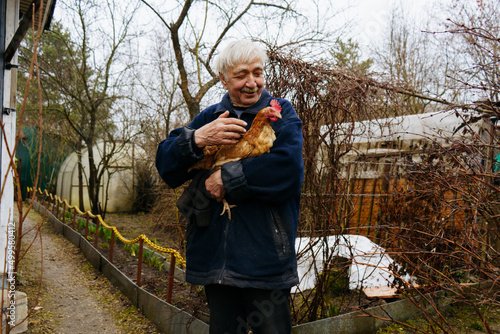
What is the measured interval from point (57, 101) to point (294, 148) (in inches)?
599

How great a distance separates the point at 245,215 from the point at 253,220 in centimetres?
5

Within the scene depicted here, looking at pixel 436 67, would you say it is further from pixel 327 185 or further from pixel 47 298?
pixel 47 298

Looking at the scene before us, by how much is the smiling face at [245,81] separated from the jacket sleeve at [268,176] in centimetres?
36

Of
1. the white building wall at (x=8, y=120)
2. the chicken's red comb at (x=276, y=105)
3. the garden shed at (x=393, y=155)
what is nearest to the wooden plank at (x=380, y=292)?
the garden shed at (x=393, y=155)

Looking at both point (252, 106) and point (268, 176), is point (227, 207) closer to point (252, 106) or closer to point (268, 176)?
point (268, 176)

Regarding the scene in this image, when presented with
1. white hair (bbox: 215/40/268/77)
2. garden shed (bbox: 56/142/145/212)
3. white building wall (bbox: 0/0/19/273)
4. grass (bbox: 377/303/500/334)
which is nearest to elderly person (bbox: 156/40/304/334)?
white hair (bbox: 215/40/268/77)

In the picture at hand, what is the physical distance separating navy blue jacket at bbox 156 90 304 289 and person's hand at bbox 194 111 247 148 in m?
0.06

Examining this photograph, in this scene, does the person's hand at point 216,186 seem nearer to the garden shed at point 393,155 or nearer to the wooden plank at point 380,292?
the garden shed at point 393,155

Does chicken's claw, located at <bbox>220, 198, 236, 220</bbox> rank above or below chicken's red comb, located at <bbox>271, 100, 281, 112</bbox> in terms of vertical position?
below

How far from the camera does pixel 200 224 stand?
6.30 feet

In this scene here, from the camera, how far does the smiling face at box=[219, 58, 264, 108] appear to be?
6.38ft

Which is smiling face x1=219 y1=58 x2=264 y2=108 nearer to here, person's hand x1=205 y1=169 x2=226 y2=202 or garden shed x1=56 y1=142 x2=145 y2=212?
person's hand x1=205 y1=169 x2=226 y2=202

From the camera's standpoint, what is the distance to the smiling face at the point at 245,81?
6.38 feet

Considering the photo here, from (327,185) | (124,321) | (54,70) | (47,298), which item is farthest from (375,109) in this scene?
→ (54,70)
